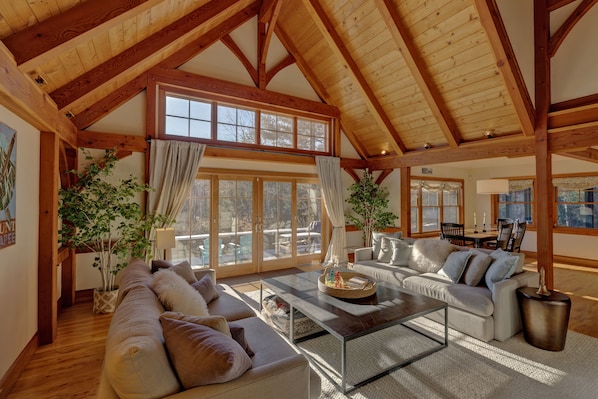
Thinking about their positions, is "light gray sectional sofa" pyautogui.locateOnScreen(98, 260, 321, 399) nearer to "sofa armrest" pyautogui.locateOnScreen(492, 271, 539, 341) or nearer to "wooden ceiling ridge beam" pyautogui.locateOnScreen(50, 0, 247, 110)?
"sofa armrest" pyautogui.locateOnScreen(492, 271, 539, 341)

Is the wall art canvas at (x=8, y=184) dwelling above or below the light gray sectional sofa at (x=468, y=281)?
above

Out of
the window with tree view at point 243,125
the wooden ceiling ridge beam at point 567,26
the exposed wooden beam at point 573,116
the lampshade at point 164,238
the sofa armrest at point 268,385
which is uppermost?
the wooden ceiling ridge beam at point 567,26

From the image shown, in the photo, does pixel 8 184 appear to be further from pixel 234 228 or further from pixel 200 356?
pixel 234 228

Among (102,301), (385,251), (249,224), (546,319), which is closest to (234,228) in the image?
(249,224)

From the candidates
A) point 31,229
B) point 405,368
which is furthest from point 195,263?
point 405,368

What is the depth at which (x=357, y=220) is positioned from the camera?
6.50 metres

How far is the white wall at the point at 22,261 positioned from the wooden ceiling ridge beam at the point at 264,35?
3645mm

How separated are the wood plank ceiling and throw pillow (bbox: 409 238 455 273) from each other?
194 cm

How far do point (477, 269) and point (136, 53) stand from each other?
463cm

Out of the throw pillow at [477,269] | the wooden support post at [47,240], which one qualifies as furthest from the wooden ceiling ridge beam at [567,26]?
the wooden support post at [47,240]

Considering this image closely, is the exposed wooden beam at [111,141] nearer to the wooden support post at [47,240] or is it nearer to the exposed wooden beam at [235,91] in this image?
the exposed wooden beam at [235,91]

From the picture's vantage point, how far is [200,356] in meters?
1.31

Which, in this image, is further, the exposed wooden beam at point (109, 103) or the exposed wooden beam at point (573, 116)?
the exposed wooden beam at point (109, 103)

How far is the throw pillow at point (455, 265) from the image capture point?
3455mm
